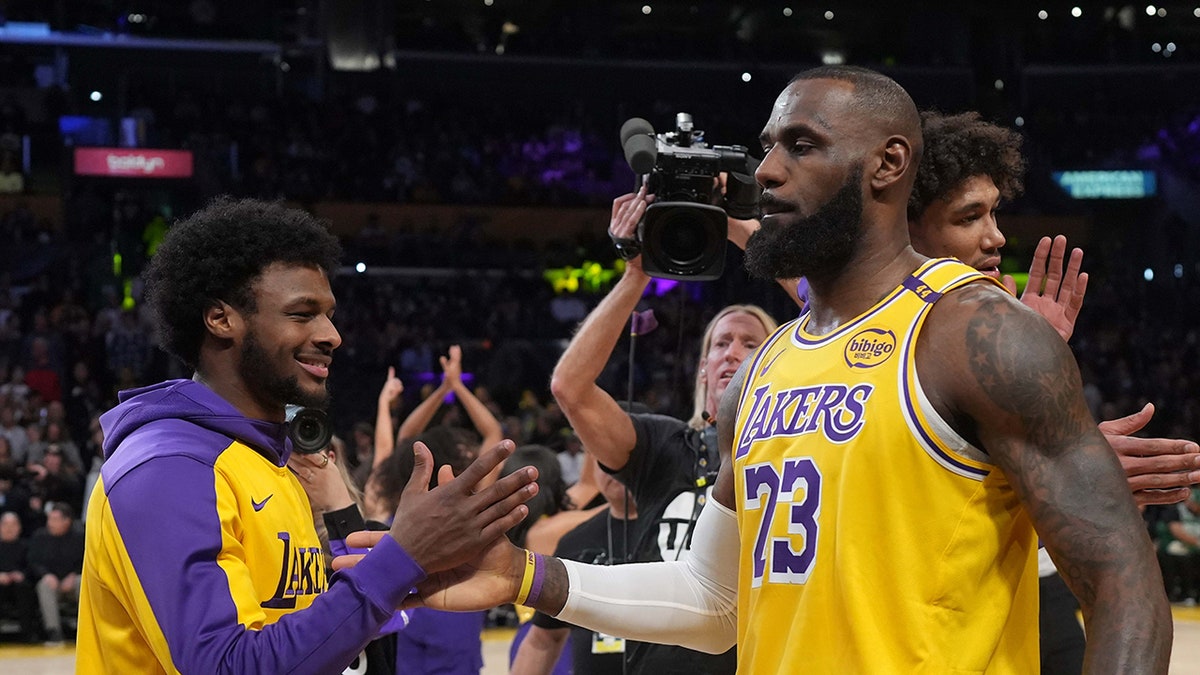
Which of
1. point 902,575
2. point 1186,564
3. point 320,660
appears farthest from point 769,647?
point 1186,564

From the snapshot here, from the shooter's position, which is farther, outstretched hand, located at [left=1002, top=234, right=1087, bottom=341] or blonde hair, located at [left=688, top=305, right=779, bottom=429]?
blonde hair, located at [left=688, top=305, right=779, bottom=429]

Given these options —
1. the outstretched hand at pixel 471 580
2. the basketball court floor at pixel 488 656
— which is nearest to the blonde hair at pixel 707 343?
the outstretched hand at pixel 471 580

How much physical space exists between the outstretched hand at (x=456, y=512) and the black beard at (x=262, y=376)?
0.36 m

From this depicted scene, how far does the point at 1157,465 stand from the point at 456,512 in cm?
127

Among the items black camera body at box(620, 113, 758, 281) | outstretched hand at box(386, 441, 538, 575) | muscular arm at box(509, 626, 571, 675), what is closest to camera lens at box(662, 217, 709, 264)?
black camera body at box(620, 113, 758, 281)

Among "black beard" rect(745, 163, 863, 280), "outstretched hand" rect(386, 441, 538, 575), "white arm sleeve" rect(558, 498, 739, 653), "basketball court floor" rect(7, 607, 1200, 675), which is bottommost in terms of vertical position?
"basketball court floor" rect(7, 607, 1200, 675)

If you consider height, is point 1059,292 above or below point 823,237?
below

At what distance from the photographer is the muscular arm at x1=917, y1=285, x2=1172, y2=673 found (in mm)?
1871

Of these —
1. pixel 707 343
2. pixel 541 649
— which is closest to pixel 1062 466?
pixel 707 343

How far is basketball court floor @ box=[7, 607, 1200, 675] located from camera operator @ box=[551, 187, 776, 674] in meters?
4.56

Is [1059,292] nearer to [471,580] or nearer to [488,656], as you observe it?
[471,580]

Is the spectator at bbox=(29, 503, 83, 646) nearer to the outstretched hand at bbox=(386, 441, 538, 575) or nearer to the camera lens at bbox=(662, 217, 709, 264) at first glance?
the camera lens at bbox=(662, 217, 709, 264)

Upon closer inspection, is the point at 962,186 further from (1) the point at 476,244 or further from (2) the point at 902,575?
(1) the point at 476,244

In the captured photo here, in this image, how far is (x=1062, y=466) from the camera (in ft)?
6.39
